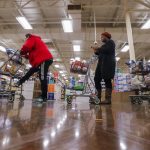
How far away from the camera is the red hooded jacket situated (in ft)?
11.2

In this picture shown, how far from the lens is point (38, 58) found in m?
3.40

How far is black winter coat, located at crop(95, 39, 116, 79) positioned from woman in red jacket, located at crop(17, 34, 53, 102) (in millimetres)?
940

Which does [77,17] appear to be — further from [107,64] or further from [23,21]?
[107,64]

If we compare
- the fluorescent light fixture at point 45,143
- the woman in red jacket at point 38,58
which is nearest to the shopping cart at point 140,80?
the woman in red jacket at point 38,58

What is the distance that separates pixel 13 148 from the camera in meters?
0.51

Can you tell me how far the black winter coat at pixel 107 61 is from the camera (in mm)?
3324

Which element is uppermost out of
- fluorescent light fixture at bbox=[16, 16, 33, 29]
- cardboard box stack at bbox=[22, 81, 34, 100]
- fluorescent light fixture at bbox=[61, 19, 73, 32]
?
fluorescent light fixture at bbox=[16, 16, 33, 29]

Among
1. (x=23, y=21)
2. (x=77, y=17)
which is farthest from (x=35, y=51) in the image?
(x=23, y=21)

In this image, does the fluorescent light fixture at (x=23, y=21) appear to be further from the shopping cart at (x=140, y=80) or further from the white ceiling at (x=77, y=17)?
the shopping cart at (x=140, y=80)

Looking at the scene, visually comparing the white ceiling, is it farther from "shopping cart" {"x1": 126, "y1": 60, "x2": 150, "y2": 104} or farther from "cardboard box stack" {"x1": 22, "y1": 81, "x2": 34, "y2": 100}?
"shopping cart" {"x1": 126, "y1": 60, "x2": 150, "y2": 104}

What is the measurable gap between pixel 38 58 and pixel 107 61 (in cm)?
120

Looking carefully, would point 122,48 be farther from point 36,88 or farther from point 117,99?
point 36,88

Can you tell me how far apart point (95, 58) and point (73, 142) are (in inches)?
129

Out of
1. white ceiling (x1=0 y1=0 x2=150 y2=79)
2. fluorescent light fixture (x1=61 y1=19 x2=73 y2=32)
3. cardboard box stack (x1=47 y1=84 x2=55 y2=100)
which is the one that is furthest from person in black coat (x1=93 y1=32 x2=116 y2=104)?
fluorescent light fixture (x1=61 y1=19 x2=73 y2=32)
